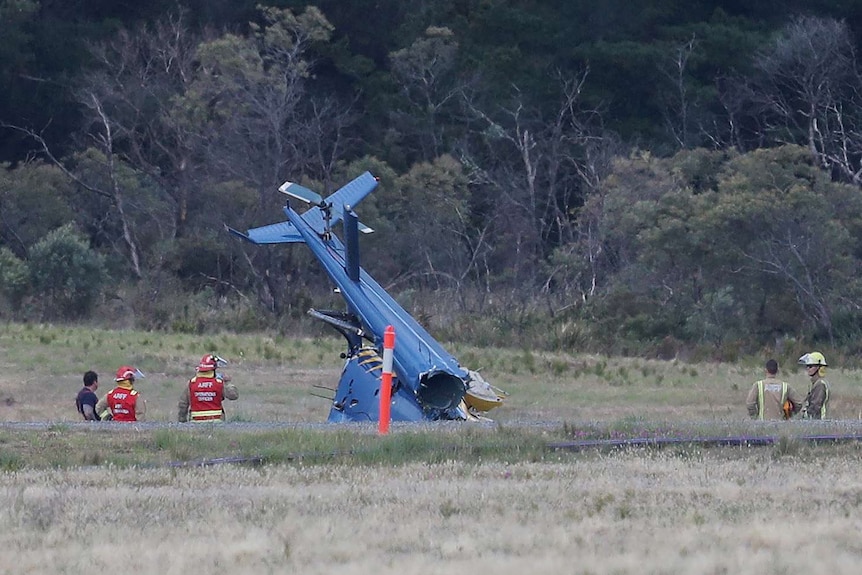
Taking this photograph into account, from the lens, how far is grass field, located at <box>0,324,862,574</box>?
7.95m

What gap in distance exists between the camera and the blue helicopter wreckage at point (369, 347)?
1806 cm

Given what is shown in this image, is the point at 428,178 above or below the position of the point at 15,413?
above

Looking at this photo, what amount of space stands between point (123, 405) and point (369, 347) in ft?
16.7

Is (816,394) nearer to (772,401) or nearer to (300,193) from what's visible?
(772,401)

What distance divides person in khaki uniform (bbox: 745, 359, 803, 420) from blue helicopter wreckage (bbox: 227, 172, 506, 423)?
3.76 m

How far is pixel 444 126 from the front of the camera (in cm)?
5278

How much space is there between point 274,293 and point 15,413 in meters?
22.1

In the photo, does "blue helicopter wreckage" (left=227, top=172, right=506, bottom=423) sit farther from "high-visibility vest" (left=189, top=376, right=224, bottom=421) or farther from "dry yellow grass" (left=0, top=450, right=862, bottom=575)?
"dry yellow grass" (left=0, top=450, right=862, bottom=575)

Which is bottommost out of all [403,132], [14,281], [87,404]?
[87,404]

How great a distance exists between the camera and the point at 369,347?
20.3 meters

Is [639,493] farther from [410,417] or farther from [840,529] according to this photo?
[410,417]

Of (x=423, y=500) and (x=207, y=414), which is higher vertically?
(x=207, y=414)

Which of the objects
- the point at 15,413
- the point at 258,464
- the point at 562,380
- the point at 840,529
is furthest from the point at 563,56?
Answer: the point at 840,529

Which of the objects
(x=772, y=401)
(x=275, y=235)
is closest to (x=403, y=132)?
(x=275, y=235)
